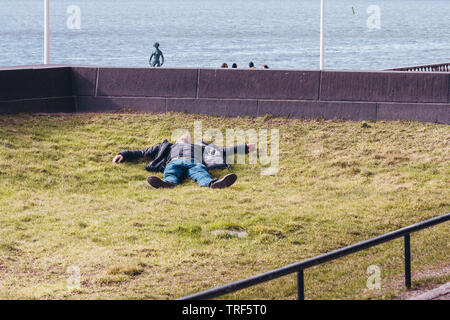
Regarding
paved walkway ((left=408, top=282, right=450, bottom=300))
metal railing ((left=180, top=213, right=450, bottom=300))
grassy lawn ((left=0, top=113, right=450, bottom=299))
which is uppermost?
metal railing ((left=180, top=213, right=450, bottom=300))

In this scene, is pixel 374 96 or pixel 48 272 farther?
pixel 374 96

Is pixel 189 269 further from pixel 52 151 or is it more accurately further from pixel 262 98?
pixel 262 98

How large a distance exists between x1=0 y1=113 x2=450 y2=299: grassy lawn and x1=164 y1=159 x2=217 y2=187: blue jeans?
227mm

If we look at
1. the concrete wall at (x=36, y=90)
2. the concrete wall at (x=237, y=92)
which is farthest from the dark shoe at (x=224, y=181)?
the concrete wall at (x=36, y=90)

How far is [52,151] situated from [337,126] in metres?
5.27

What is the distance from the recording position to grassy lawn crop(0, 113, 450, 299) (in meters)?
8.23

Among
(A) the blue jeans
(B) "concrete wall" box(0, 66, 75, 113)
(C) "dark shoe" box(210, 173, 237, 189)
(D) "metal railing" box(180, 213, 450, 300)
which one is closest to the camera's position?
(D) "metal railing" box(180, 213, 450, 300)

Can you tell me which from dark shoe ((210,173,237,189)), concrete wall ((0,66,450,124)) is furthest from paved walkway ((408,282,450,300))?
concrete wall ((0,66,450,124))

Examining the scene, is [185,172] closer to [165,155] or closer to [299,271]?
[165,155]

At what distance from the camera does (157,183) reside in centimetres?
1195

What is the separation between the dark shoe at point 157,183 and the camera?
11.9 meters

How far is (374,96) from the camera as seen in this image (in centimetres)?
1494

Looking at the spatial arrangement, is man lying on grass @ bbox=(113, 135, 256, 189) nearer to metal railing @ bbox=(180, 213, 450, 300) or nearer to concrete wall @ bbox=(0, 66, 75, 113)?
concrete wall @ bbox=(0, 66, 75, 113)
